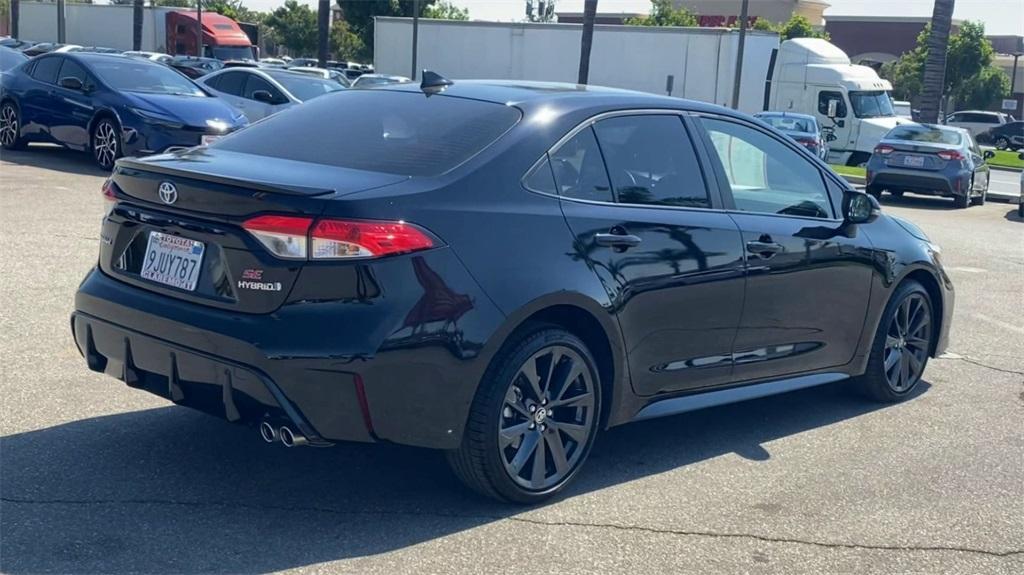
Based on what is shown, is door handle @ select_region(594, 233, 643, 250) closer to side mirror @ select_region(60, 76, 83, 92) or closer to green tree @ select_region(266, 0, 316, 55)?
side mirror @ select_region(60, 76, 83, 92)

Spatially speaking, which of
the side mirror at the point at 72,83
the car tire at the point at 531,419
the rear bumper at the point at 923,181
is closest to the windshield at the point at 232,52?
the rear bumper at the point at 923,181

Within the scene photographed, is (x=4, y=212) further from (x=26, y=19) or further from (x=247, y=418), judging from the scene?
(x=26, y=19)

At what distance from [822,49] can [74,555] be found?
108 feet

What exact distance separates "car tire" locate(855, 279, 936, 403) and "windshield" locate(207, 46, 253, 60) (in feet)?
149

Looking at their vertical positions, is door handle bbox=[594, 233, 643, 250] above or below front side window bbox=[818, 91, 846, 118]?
above

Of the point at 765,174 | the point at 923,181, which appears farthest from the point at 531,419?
the point at 923,181

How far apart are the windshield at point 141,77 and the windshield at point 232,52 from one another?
3411 cm

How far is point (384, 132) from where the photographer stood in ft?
17.1

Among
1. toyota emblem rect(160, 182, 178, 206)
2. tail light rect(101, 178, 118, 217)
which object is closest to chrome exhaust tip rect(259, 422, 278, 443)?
toyota emblem rect(160, 182, 178, 206)

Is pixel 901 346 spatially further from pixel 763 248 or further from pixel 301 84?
pixel 301 84

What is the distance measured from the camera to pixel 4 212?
11492 mm

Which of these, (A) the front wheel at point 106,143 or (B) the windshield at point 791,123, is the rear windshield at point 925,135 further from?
(A) the front wheel at point 106,143

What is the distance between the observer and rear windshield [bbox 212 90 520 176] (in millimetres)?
A: 4914

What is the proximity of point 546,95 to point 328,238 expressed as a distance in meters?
1.50
